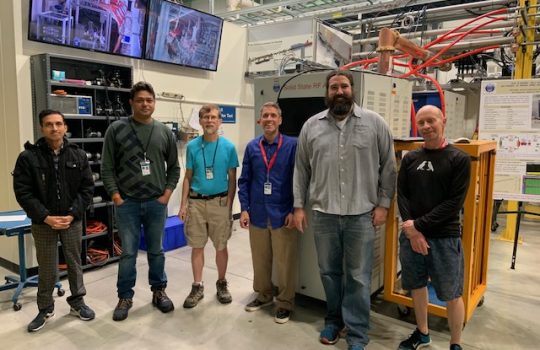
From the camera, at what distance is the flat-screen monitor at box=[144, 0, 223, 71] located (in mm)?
4465

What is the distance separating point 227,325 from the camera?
113 inches

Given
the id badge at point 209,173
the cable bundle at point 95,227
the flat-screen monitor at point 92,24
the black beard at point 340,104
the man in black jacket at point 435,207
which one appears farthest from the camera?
the cable bundle at point 95,227

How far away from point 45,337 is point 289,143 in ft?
6.95

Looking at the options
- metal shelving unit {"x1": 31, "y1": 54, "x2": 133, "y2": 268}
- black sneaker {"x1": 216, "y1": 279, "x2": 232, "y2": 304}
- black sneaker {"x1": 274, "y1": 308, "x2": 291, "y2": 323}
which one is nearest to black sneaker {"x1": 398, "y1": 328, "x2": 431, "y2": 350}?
black sneaker {"x1": 274, "y1": 308, "x2": 291, "y2": 323}

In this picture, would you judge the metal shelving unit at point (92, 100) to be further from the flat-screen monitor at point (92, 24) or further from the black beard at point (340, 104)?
the black beard at point (340, 104)

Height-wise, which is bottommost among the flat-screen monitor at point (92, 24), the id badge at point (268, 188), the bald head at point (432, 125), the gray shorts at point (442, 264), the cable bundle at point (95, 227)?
the cable bundle at point (95, 227)

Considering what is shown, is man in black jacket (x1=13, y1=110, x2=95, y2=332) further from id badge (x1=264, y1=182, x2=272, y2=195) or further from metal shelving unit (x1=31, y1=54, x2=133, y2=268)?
id badge (x1=264, y1=182, x2=272, y2=195)

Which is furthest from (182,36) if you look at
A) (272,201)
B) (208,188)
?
(272,201)

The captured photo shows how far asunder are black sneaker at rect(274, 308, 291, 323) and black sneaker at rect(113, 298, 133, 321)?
3.66 feet

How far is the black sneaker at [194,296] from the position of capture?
123 inches

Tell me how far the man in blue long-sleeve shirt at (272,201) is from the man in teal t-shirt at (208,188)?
21 cm

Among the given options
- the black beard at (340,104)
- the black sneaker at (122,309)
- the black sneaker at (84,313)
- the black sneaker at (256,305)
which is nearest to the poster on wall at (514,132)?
the black beard at (340,104)

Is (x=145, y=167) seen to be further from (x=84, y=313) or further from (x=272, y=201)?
(x=84, y=313)

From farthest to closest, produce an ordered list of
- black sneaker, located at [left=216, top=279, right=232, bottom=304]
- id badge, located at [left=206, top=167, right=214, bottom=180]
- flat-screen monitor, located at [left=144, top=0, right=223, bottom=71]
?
flat-screen monitor, located at [left=144, top=0, right=223, bottom=71] → black sneaker, located at [left=216, top=279, right=232, bottom=304] → id badge, located at [left=206, top=167, right=214, bottom=180]
